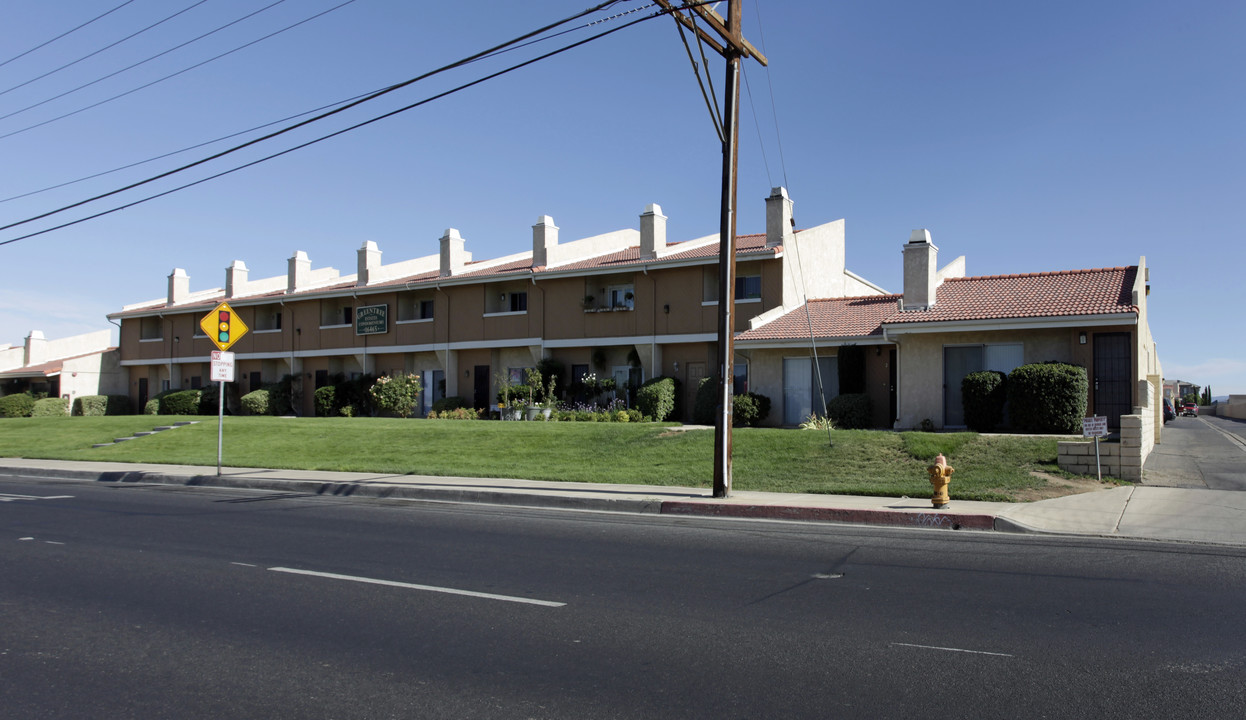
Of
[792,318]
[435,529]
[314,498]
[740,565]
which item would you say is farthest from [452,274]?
[740,565]

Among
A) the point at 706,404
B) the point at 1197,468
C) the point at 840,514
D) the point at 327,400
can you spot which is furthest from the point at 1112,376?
the point at 327,400

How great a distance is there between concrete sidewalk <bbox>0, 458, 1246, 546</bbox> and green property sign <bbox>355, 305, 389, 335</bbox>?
20646mm

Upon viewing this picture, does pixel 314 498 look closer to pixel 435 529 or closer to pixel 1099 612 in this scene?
pixel 435 529

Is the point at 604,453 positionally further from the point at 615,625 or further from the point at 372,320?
the point at 372,320

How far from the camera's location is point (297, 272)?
4197cm

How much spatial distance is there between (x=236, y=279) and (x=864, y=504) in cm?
4184

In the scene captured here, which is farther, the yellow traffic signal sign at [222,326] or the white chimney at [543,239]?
the white chimney at [543,239]

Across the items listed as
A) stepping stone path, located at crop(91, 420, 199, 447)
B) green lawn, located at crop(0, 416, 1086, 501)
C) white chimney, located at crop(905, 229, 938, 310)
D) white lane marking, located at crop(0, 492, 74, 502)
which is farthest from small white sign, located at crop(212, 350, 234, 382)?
white chimney, located at crop(905, 229, 938, 310)

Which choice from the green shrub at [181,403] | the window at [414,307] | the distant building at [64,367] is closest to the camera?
the window at [414,307]

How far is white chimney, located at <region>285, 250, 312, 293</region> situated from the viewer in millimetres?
41906

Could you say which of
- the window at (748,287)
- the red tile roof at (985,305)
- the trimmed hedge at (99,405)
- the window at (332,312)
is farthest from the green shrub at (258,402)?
the red tile roof at (985,305)

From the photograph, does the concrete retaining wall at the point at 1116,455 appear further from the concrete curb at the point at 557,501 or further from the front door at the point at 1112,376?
the front door at the point at 1112,376

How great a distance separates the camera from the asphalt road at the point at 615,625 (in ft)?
15.3

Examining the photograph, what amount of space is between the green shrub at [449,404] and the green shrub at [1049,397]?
21.3 metres
